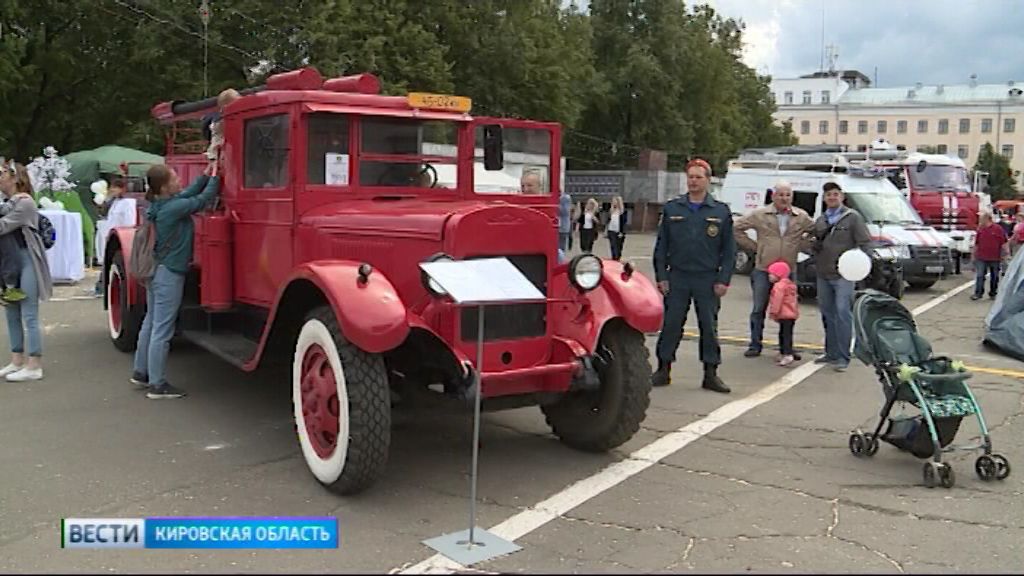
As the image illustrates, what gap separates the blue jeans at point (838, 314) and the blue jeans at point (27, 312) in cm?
691

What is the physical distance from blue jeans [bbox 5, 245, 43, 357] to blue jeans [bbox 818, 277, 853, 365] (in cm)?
691

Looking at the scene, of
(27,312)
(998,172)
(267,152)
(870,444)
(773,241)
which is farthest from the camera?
(998,172)

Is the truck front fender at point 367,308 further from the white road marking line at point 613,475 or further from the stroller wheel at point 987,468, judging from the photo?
the stroller wheel at point 987,468

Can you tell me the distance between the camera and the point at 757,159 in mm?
19797

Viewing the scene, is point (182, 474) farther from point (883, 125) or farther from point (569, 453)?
point (883, 125)

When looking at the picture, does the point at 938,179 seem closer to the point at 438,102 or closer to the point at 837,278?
the point at 837,278

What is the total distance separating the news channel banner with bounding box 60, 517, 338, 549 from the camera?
3566 millimetres

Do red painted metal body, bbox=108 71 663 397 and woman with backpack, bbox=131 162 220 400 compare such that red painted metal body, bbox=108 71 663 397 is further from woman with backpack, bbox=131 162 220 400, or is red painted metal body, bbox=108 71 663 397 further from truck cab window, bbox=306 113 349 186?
woman with backpack, bbox=131 162 220 400

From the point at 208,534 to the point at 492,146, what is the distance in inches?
136

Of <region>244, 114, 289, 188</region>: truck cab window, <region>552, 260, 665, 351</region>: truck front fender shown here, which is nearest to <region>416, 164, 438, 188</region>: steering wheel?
<region>244, 114, 289, 188</region>: truck cab window

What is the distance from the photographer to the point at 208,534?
3615mm

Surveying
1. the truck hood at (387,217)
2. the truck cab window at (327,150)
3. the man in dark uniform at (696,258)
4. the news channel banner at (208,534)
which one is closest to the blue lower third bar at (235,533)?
the news channel banner at (208,534)

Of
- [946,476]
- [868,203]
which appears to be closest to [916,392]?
[946,476]

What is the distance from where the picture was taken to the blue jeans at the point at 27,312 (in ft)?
23.0
